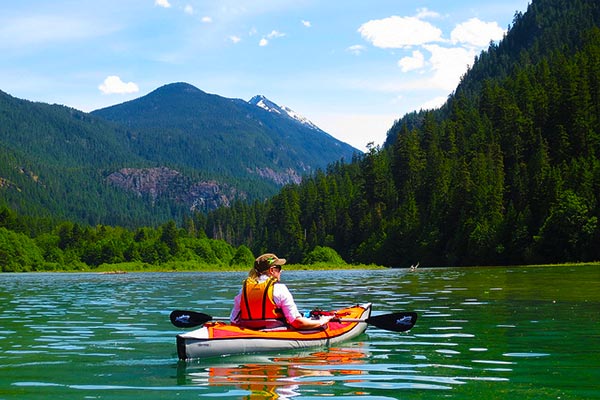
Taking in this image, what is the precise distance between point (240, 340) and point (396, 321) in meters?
5.37

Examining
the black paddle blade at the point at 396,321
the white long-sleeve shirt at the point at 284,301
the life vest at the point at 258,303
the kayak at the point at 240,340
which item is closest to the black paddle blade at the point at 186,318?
the white long-sleeve shirt at the point at 284,301

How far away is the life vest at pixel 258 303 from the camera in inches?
744

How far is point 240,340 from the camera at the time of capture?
18.5 metres

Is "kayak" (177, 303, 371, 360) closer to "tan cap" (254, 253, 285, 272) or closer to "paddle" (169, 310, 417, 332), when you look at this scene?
"tan cap" (254, 253, 285, 272)

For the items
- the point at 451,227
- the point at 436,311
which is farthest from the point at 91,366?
the point at 451,227

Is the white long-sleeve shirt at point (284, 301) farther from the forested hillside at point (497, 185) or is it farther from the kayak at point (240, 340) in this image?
the forested hillside at point (497, 185)

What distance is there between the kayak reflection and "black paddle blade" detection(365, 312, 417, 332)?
2499 mm

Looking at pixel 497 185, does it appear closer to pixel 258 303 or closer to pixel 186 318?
pixel 186 318

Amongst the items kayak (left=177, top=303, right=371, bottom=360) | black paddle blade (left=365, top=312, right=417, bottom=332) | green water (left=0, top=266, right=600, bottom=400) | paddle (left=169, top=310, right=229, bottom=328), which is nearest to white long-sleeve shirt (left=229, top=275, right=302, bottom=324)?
kayak (left=177, top=303, right=371, bottom=360)

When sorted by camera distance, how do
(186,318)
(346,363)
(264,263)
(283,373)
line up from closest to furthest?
(283,373)
(346,363)
(264,263)
(186,318)

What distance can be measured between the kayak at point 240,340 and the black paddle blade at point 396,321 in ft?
5.50

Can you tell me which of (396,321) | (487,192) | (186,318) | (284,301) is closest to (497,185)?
(487,192)

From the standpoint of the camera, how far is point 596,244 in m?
93.9

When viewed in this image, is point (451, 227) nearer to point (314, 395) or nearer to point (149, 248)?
point (149, 248)
